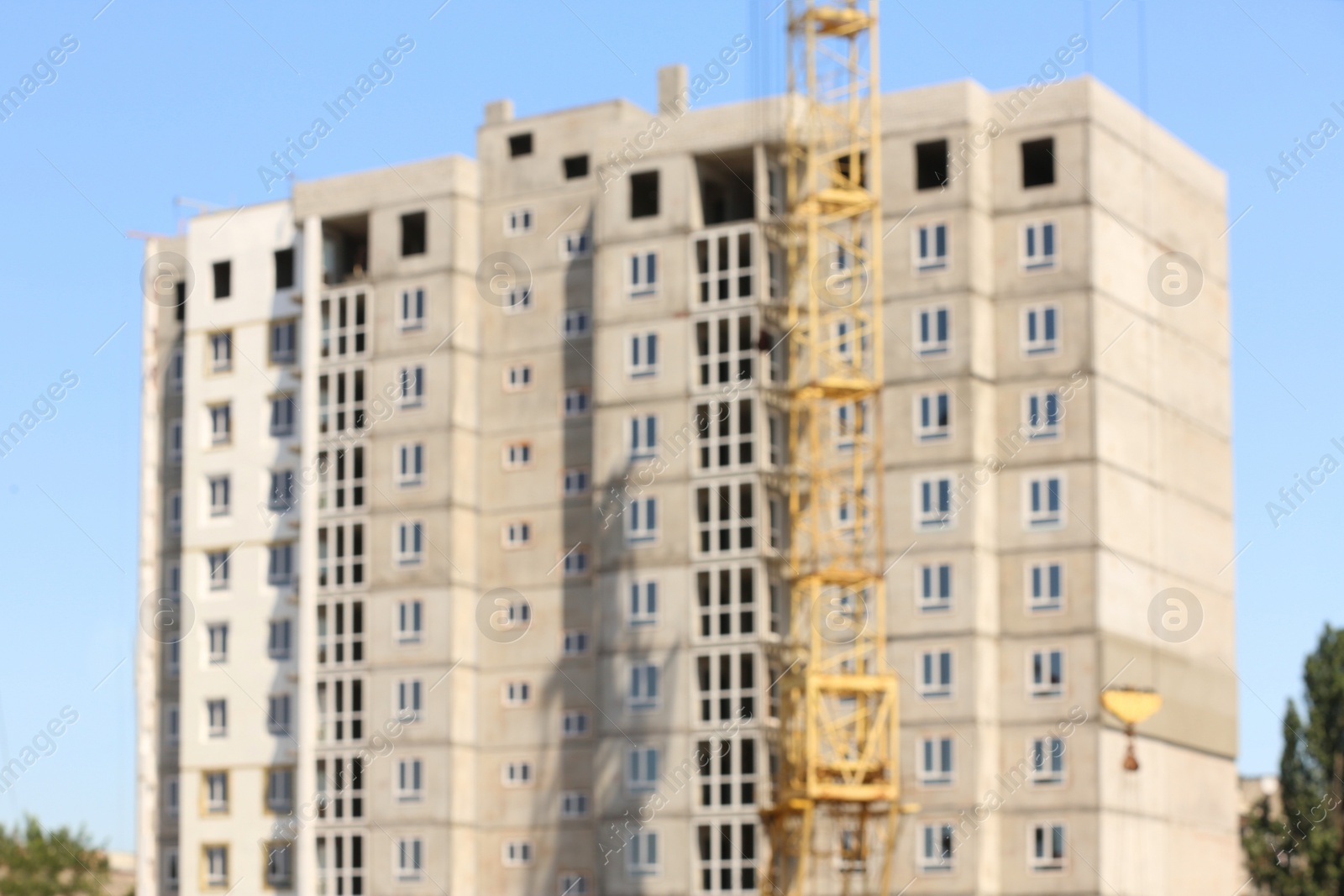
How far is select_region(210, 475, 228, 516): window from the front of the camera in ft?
356

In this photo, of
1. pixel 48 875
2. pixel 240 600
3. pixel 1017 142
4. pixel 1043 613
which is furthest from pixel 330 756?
pixel 48 875

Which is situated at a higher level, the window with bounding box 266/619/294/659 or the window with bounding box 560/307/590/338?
the window with bounding box 560/307/590/338

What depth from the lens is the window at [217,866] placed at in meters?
104

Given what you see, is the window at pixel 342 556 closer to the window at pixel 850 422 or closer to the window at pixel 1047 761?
the window at pixel 850 422

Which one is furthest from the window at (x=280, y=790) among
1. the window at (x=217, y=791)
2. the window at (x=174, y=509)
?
the window at (x=174, y=509)

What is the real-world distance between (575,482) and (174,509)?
76.7ft

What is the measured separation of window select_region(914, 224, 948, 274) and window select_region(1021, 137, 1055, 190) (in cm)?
378

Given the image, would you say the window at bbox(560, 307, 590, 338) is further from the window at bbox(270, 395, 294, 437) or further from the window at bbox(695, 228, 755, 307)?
the window at bbox(270, 395, 294, 437)

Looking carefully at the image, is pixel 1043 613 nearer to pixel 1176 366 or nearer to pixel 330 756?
pixel 1176 366

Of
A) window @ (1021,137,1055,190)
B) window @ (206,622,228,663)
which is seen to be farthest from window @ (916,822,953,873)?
window @ (206,622,228,663)

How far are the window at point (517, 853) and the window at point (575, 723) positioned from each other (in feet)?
15.7

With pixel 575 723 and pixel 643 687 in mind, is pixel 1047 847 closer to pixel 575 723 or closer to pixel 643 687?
pixel 643 687

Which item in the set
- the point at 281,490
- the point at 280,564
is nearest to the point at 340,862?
the point at 280,564

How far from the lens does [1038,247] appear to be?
304 feet
